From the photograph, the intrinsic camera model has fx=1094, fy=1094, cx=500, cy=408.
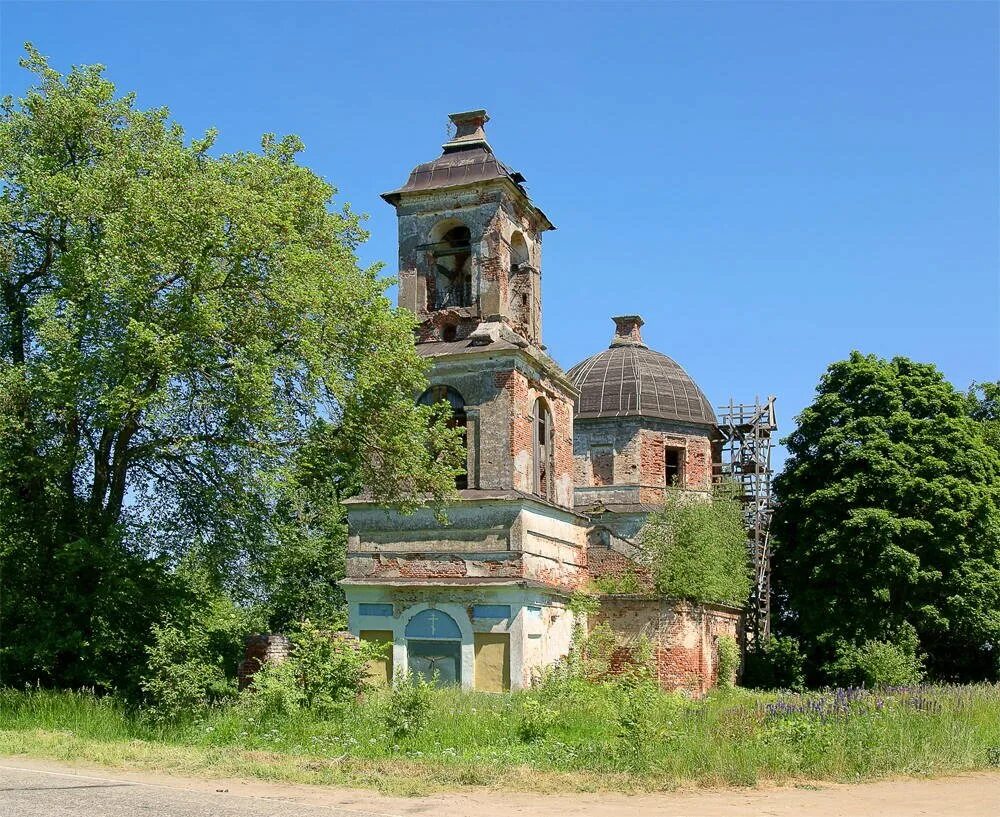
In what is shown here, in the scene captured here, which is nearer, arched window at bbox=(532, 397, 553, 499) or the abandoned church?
the abandoned church

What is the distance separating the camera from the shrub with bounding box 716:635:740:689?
2594cm

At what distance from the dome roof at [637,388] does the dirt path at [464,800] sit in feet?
73.1

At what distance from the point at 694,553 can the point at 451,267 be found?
28.3ft

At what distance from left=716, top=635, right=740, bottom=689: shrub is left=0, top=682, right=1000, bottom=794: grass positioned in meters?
10.4

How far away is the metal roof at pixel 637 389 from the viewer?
33500mm

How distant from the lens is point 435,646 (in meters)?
20.8

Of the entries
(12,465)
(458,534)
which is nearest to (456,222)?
(458,534)

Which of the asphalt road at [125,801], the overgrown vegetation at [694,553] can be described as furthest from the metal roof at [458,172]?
the asphalt road at [125,801]

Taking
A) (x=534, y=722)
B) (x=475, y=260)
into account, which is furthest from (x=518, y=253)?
(x=534, y=722)

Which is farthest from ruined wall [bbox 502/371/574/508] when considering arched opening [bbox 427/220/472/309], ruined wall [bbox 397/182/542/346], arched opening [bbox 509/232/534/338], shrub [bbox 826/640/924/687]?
shrub [bbox 826/640/924/687]

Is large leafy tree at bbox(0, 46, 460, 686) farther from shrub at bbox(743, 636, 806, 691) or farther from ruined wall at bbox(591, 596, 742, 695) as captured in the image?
shrub at bbox(743, 636, 806, 691)

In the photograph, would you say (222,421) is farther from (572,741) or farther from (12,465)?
(572,741)

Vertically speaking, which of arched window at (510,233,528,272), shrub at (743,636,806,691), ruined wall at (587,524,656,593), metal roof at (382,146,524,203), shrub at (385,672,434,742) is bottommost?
shrub at (743,636,806,691)

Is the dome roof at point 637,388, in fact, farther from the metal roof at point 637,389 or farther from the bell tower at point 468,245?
the bell tower at point 468,245
